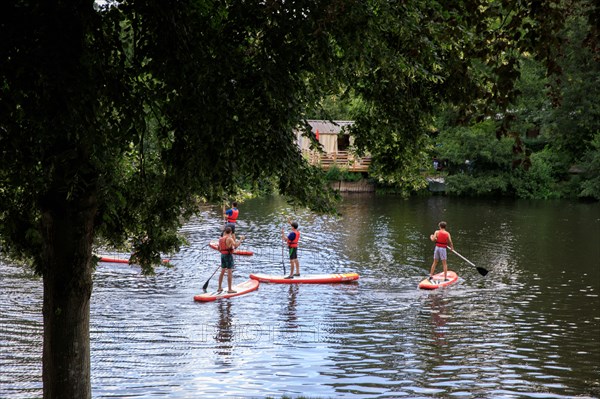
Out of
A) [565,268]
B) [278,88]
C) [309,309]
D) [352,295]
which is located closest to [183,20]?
[278,88]

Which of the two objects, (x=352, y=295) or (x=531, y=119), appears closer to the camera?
(x=352, y=295)

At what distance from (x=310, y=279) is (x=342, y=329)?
531 cm

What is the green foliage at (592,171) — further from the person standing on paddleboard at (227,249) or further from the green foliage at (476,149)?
the person standing on paddleboard at (227,249)

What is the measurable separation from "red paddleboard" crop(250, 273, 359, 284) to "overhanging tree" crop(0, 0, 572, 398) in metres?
12.5

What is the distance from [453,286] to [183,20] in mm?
15255

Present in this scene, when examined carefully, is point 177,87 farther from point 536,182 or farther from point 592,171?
point 536,182

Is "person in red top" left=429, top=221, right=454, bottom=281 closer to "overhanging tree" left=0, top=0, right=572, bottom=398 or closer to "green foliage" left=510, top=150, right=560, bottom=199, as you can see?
"overhanging tree" left=0, top=0, right=572, bottom=398

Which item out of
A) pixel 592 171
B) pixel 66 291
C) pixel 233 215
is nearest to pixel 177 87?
pixel 66 291

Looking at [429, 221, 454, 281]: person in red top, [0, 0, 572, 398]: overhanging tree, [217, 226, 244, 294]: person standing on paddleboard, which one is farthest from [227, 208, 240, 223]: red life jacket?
[0, 0, 572, 398]: overhanging tree

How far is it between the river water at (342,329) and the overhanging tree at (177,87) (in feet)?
12.8

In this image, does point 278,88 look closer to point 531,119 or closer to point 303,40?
point 303,40

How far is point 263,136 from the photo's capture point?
7.11m

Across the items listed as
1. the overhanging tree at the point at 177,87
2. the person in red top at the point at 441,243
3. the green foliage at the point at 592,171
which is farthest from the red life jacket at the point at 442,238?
the green foliage at the point at 592,171

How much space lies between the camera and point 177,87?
6656 mm
